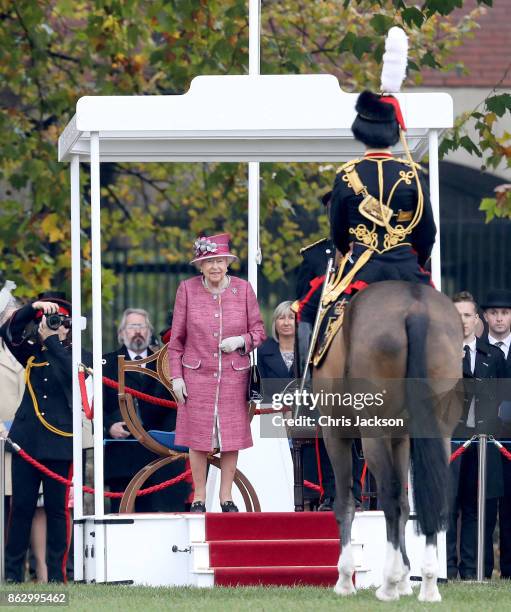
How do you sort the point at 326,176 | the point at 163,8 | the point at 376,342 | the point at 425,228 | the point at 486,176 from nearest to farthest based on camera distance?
the point at 376,342, the point at 425,228, the point at 163,8, the point at 326,176, the point at 486,176

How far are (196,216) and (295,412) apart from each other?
371 inches

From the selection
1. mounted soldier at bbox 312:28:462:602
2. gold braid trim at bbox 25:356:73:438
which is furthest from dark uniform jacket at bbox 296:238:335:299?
gold braid trim at bbox 25:356:73:438

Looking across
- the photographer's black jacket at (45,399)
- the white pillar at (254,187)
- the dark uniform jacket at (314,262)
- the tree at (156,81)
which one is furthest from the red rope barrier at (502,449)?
the tree at (156,81)

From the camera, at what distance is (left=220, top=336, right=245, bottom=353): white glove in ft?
36.9

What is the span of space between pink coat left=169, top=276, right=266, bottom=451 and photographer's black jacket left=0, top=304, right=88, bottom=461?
1.25 m

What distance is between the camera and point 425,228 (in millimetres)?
9352

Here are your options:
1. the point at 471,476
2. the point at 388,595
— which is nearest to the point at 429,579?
the point at 388,595

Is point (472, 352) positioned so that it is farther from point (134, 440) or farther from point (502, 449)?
point (134, 440)

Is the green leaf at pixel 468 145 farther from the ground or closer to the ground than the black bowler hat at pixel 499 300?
farther from the ground

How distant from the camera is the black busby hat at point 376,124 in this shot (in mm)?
9391

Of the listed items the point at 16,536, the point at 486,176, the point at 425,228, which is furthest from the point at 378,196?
the point at 486,176

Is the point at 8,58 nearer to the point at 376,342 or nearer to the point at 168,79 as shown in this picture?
the point at 168,79

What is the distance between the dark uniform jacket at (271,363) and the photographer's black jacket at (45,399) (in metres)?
1.40

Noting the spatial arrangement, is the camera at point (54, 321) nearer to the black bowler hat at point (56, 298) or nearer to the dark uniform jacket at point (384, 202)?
the black bowler hat at point (56, 298)
